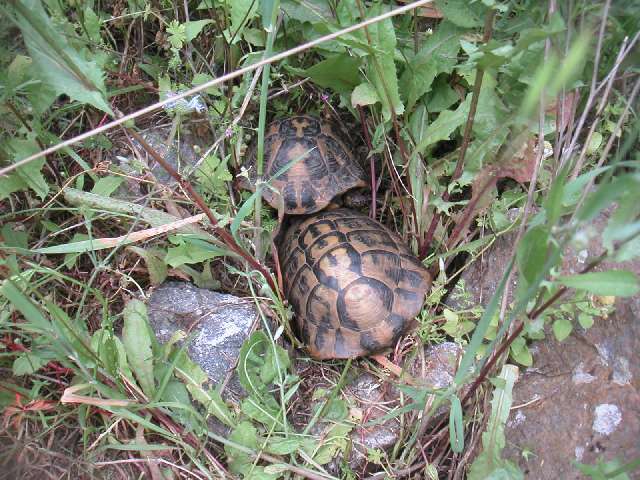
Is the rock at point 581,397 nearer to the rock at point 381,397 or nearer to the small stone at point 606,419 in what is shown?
the small stone at point 606,419

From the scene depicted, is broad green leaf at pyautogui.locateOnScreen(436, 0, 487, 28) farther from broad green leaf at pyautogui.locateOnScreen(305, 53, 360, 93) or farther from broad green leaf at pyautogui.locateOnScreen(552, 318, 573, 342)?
broad green leaf at pyautogui.locateOnScreen(552, 318, 573, 342)

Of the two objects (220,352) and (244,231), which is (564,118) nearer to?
(244,231)

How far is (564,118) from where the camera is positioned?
1.79m

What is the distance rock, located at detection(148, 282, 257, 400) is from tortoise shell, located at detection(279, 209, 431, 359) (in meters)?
0.26

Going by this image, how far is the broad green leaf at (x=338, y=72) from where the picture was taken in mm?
2025

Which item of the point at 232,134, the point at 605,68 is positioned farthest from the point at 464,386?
the point at 232,134

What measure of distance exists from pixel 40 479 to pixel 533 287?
1.49 meters

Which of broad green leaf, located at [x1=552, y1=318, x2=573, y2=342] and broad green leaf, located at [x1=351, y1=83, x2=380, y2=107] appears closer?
broad green leaf, located at [x1=552, y1=318, x2=573, y2=342]

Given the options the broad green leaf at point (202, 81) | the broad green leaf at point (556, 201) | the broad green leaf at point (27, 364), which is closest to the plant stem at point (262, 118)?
the broad green leaf at point (202, 81)

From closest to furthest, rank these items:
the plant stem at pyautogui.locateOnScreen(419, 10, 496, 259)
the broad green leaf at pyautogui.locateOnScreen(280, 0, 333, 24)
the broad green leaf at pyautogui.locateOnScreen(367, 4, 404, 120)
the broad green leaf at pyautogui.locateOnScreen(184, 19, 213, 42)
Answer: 1. the plant stem at pyautogui.locateOnScreen(419, 10, 496, 259)
2. the broad green leaf at pyautogui.locateOnScreen(367, 4, 404, 120)
3. the broad green leaf at pyautogui.locateOnScreen(280, 0, 333, 24)
4. the broad green leaf at pyautogui.locateOnScreen(184, 19, 213, 42)

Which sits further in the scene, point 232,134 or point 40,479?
point 232,134

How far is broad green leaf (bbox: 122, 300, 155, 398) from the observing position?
1744 millimetres

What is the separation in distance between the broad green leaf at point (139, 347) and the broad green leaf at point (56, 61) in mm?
724

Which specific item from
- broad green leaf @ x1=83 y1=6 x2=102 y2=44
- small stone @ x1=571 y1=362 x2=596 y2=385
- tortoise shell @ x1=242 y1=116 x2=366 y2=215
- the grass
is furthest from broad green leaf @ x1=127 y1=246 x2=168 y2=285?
small stone @ x1=571 y1=362 x2=596 y2=385
